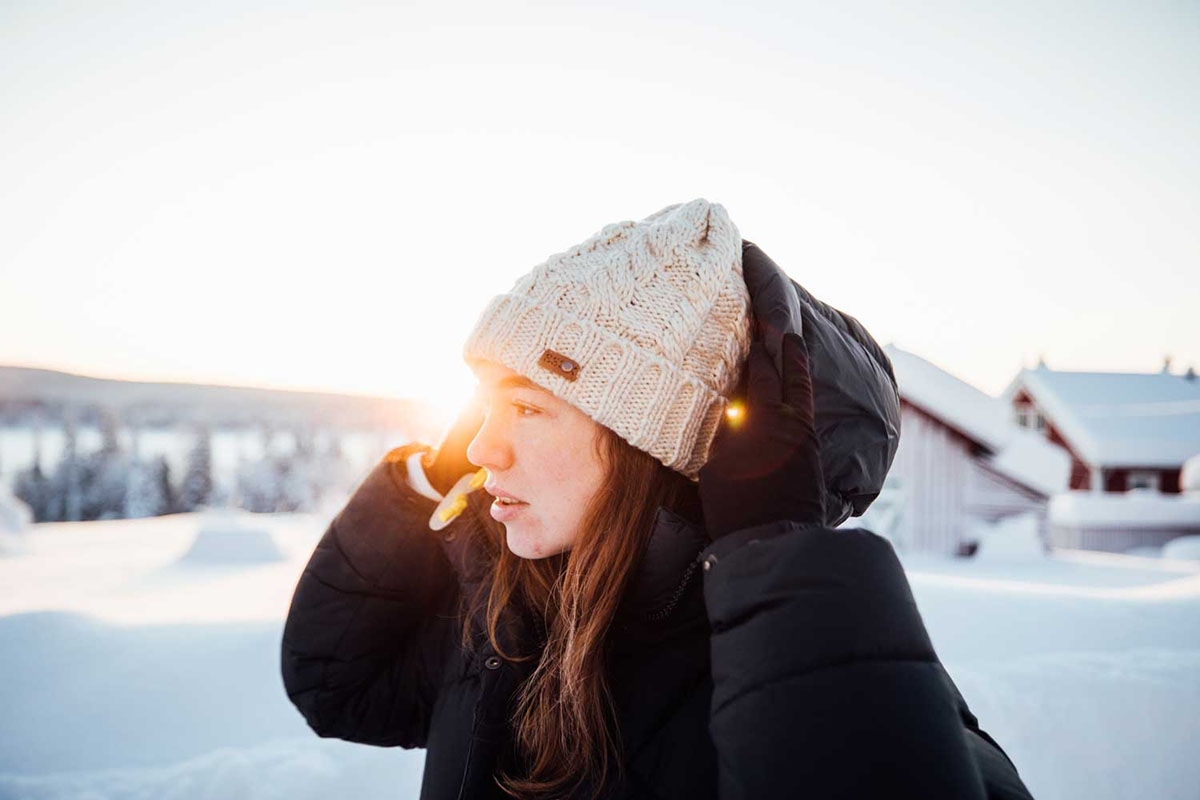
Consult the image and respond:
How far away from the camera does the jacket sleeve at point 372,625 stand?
1696 mm

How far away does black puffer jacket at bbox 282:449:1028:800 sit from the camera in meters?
0.85

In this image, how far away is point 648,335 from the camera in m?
1.34

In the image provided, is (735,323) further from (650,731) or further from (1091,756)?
(1091,756)

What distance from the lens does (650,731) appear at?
1.22 meters

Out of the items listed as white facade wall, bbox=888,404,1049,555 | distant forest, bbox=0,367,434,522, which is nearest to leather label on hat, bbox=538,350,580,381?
white facade wall, bbox=888,404,1049,555

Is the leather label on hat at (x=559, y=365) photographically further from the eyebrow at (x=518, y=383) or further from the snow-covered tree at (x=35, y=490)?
the snow-covered tree at (x=35, y=490)

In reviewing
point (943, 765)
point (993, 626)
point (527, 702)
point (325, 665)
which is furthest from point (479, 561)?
point (993, 626)

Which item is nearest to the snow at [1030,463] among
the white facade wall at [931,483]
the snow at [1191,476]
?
the white facade wall at [931,483]

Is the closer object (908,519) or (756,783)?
(756,783)

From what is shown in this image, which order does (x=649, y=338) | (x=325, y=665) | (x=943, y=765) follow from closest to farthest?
1. (x=943, y=765)
2. (x=649, y=338)
3. (x=325, y=665)

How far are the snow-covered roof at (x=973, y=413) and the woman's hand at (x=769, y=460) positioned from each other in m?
8.96

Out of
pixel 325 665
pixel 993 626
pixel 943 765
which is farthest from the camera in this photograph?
pixel 993 626

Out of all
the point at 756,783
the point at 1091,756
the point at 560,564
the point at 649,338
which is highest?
the point at 649,338

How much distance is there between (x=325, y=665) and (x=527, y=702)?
2.25 ft
